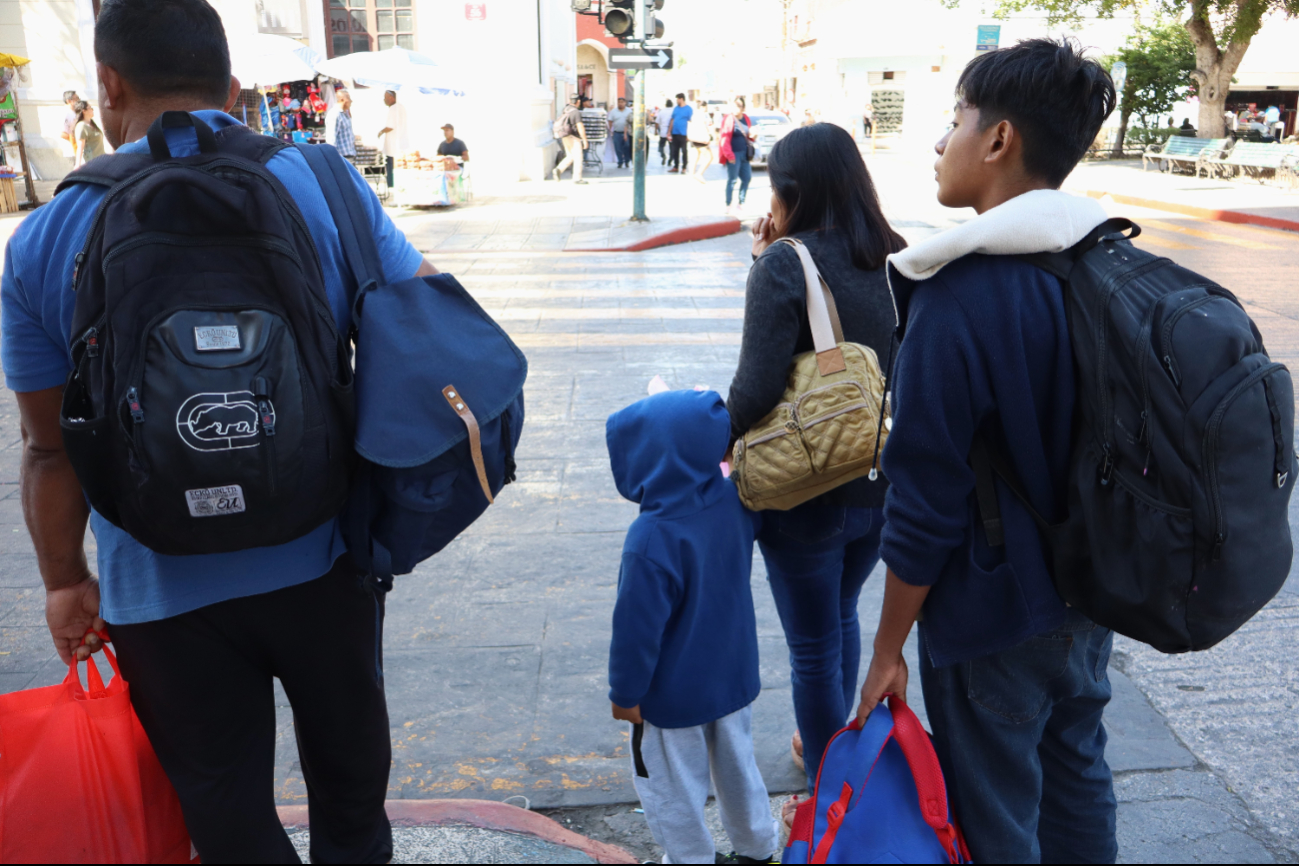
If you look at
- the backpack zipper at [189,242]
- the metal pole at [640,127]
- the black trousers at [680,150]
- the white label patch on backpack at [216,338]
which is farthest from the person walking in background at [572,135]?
the white label patch on backpack at [216,338]

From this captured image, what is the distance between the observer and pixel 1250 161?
2217 cm

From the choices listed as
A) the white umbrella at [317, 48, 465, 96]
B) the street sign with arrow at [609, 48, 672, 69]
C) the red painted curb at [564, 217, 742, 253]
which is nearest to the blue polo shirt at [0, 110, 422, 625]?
the red painted curb at [564, 217, 742, 253]

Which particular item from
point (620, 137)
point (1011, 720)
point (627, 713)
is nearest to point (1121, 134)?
point (620, 137)

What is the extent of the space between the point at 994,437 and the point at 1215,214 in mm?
17972

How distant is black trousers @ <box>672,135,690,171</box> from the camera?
2548 centimetres

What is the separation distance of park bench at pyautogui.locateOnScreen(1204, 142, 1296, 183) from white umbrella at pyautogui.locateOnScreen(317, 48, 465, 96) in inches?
656

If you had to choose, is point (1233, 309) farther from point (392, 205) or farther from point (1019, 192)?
point (392, 205)

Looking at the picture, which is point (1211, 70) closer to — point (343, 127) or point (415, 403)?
point (343, 127)

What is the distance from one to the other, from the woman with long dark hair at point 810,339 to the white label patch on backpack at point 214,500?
1264 millimetres

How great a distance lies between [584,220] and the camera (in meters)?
16.1

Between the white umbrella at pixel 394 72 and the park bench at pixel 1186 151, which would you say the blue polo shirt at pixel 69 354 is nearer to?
the white umbrella at pixel 394 72

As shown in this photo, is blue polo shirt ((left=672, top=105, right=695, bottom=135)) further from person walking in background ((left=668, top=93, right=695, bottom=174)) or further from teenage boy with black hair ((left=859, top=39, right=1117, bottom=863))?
teenage boy with black hair ((left=859, top=39, right=1117, bottom=863))

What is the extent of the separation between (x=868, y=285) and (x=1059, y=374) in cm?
95

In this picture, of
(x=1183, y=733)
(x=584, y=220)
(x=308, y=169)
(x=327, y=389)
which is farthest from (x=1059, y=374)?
(x=584, y=220)
